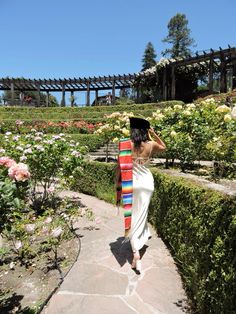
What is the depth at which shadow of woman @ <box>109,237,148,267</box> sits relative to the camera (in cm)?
410

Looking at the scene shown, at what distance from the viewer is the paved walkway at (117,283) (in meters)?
3.07

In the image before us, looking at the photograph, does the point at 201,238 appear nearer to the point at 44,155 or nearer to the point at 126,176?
the point at 126,176

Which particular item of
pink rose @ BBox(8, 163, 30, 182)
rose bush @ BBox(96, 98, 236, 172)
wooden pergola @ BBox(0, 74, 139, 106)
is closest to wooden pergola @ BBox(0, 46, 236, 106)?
wooden pergola @ BBox(0, 74, 139, 106)

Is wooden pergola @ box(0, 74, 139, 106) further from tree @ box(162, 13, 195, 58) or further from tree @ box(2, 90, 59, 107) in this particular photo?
tree @ box(162, 13, 195, 58)

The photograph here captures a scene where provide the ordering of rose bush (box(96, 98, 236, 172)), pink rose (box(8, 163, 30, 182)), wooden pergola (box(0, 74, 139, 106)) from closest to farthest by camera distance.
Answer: pink rose (box(8, 163, 30, 182))
rose bush (box(96, 98, 236, 172))
wooden pergola (box(0, 74, 139, 106))

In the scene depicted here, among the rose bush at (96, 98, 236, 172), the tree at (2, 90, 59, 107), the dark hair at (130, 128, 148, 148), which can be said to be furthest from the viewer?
the tree at (2, 90, 59, 107)

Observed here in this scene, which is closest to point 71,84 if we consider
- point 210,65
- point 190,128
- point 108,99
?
point 108,99

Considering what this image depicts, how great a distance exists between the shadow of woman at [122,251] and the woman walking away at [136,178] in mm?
249

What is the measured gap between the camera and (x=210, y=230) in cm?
291

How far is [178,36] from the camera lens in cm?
4919

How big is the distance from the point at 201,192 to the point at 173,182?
97 cm

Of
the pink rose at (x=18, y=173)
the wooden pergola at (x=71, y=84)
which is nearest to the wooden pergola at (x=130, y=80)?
the wooden pergola at (x=71, y=84)

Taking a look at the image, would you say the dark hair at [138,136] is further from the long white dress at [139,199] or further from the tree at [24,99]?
the tree at [24,99]

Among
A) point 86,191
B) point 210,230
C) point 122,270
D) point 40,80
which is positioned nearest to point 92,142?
point 86,191
